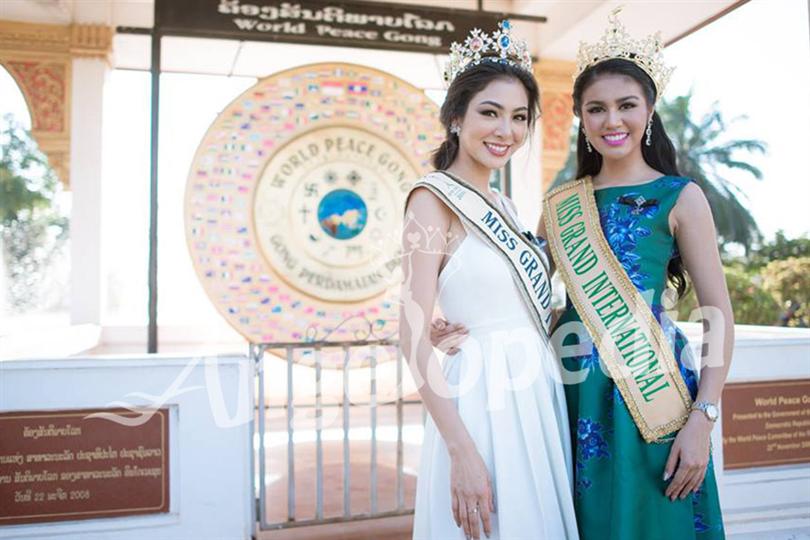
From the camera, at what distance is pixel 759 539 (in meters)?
2.39

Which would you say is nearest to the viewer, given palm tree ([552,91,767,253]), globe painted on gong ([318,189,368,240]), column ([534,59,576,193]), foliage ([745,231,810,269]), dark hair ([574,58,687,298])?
dark hair ([574,58,687,298])

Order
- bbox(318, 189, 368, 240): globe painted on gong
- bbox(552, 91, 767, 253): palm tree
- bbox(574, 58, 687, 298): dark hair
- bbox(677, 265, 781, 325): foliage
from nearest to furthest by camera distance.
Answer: bbox(574, 58, 687, 298): dark hair, bbox(318, 189, 368, 240): globe painted on gong, bbox(677, 265, 781, 325): foliage, bbox(552, 91, 767, 253): palm tree

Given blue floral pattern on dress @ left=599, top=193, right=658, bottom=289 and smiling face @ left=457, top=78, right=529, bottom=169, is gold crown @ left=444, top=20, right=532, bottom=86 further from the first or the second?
blue floral pattern on dress @ left=599, top=193, right=658, bottom=289

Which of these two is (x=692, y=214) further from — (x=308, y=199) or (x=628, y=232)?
(x=308, y=199)

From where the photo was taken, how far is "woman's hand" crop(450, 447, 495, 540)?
3.65ft

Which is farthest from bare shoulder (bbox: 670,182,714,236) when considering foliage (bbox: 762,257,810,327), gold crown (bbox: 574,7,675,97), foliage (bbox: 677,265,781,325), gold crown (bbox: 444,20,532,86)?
foliage (bbox: 677,265,781,325)

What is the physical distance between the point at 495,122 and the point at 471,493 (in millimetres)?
742

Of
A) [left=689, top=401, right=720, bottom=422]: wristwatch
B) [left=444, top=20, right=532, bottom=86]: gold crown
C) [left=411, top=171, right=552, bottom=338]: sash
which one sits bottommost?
[left=689, top=401, right=720, bottom=422]: wristwatch

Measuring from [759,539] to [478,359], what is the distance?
1.90m

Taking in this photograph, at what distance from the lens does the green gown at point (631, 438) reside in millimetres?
1186

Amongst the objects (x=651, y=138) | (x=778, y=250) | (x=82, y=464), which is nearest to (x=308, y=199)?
(x=82, y=464)

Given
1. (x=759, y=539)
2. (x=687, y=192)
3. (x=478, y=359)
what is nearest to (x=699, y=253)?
(x=687, y=192)

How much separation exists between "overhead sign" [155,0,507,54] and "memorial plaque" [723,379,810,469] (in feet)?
6.76

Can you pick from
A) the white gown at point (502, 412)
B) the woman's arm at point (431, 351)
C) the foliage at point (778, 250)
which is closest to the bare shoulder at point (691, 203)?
the white gown at point (502, 412)
